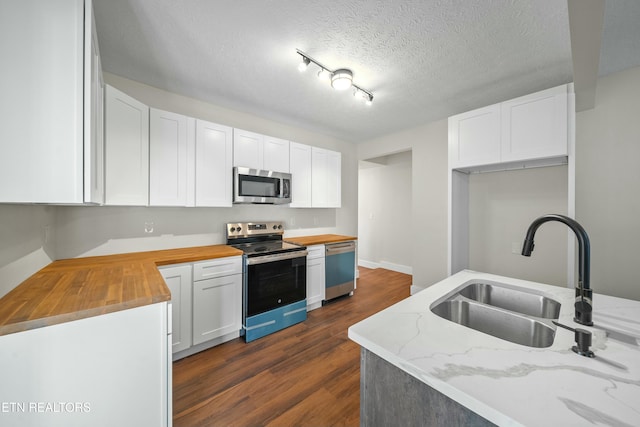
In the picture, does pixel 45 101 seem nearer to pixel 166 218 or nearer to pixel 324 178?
pixel 166 218

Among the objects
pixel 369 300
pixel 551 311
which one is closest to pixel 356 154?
pixel 369 300

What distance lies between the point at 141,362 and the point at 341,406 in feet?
4.16

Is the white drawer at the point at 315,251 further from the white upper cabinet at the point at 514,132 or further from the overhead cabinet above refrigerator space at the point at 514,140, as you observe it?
the white upper cabinet at the point at 514,132

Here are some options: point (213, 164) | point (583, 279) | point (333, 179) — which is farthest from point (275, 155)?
point (583, 279)

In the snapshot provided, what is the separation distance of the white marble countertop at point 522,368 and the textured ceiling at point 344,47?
1.82 m

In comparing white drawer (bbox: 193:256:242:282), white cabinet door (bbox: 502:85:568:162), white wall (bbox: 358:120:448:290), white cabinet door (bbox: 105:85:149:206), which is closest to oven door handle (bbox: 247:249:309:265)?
white drawer (bbox: 193:256:242:282)

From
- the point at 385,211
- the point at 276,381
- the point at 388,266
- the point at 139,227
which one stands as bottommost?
the point at 276,381

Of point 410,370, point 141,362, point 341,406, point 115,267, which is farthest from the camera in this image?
point 115,267

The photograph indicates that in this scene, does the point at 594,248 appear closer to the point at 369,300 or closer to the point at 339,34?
the point at 369,300

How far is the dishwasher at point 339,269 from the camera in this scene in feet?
10.7

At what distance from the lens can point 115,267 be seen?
176cm

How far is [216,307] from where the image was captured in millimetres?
2234

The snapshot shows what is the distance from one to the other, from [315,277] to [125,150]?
2.37 m

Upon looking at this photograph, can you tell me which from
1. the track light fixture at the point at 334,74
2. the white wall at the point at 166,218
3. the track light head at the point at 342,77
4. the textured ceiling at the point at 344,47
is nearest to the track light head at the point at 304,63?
the track light fixture at the point at 334,74
